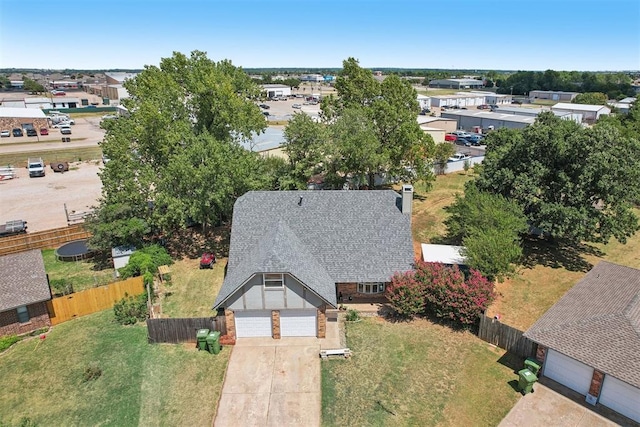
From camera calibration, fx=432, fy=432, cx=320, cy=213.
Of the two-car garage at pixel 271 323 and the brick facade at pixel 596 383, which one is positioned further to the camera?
the two-car garage at pixel 271 323

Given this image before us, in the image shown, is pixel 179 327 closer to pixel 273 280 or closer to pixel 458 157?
pixel 273 280

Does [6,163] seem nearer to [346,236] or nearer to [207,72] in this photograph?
[207,72]

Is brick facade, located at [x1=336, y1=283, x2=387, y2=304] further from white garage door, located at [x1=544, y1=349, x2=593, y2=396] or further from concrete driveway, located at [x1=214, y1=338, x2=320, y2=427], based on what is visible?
white garage door, located at [x1=544, y1=349, x2=593, y2=396]

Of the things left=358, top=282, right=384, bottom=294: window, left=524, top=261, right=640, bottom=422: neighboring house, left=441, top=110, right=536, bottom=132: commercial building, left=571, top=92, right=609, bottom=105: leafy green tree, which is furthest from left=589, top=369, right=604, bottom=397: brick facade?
left=571, top=92, right=609, bottom=105: leafy green tree

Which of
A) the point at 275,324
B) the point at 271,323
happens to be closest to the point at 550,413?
the point at 275,324

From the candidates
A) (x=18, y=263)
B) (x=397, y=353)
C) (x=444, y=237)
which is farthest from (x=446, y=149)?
(x=18, y=263)

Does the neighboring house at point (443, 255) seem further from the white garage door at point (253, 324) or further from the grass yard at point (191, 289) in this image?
the grass yard at point (191, 289)

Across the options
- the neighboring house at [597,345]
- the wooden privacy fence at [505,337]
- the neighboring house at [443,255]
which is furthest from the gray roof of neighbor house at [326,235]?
the neighboring house at [597,345]
